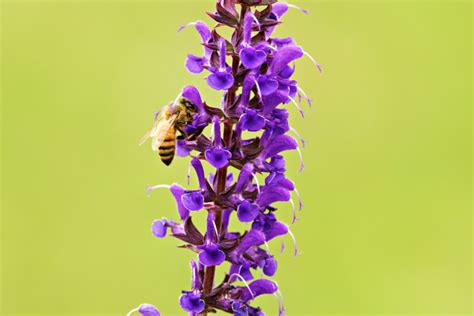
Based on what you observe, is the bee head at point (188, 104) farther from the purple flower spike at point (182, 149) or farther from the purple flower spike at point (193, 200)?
the purple flower spike at point (193, 200)

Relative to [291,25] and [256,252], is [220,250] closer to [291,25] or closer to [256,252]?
[256,252]

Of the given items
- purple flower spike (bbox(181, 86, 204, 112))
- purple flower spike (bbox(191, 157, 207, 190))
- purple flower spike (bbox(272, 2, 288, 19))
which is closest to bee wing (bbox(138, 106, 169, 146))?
purple flower spike (bbox(181, 86, 204, 112))

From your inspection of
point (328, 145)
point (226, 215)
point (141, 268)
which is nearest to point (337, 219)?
point (328, 145)

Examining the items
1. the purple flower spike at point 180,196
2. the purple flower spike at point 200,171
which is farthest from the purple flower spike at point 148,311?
the purple flower spike at point 200,171

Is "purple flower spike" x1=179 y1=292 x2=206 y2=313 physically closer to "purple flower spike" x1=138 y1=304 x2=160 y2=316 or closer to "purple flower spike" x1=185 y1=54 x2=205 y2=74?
"purple flower spike" x1=138 y1=304 x2=160 y2=316

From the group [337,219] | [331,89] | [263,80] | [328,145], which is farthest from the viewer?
[331,89]

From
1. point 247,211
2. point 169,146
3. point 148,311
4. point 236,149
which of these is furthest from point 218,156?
point 148,311

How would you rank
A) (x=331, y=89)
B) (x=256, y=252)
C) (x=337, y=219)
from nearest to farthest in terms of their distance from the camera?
1. (x=256, y=252)
2. (x=337, y=219)
3. (x=331, y=89)
